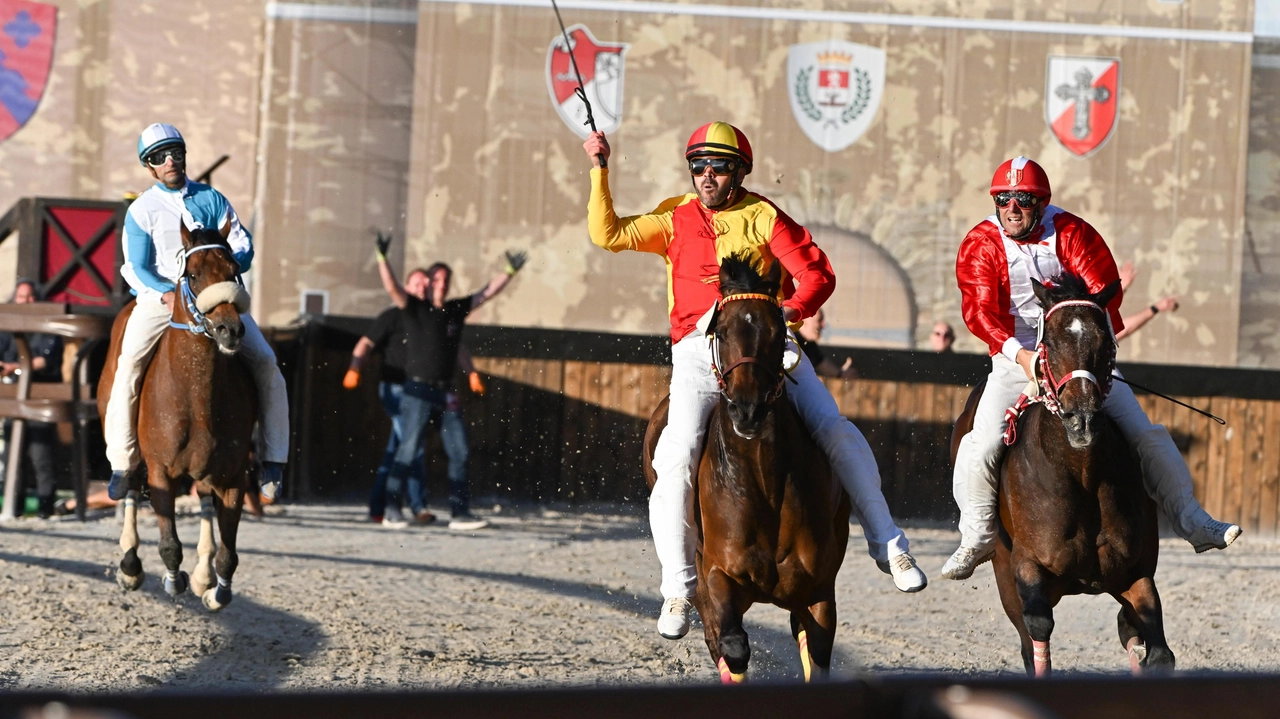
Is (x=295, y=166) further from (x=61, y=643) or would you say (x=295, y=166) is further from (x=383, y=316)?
(x=61, y=643)

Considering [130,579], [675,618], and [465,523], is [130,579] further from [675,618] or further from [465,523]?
[465,523]

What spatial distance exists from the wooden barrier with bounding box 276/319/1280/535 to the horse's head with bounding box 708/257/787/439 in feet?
29.4

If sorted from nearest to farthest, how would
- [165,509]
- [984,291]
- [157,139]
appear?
[984,291]
[165,509]
[157,139]

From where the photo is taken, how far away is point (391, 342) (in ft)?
41.7

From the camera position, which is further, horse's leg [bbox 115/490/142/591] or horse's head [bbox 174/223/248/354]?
horse's leg [bbox 115/490/142/591]

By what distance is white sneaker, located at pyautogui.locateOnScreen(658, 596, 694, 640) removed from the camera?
206 inches

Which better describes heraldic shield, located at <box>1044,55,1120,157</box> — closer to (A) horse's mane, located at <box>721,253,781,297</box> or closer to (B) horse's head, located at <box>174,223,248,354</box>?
(B) horse's head, located at <box>174,223,248,354</box>

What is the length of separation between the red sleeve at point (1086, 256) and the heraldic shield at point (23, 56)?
17399 mm

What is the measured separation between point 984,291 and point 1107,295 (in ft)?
1.83

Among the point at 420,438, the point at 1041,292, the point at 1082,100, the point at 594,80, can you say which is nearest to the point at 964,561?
the point at 1041,292

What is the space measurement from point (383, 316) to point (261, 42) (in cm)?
913

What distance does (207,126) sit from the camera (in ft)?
66.5

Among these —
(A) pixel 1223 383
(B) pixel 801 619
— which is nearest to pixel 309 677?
(B) pixel 801 619

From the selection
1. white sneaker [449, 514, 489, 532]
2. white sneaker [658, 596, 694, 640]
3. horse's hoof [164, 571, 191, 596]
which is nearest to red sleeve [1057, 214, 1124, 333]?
white sneaker [658, 596, 694, 640]
